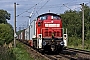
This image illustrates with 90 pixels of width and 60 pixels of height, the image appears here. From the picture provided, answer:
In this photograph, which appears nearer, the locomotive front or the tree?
the locomotive front

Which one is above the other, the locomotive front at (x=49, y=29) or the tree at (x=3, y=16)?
the tree at (x=3, y=16)

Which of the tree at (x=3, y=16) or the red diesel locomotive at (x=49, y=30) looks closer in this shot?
the red diesel locomotive at (x=49, y=30)

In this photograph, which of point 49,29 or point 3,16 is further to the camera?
point 3,16

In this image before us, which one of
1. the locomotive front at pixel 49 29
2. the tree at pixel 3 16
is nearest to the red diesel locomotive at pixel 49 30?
the locomotive front at pixel 49 29

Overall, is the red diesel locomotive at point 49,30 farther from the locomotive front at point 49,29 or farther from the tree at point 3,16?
the tree at point 3,16

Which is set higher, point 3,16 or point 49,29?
point 3,16

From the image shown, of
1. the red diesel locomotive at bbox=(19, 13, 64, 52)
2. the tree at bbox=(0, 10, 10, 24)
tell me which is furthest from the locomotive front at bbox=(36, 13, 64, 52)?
the tree at bbox=(0, 10, 10, 24)

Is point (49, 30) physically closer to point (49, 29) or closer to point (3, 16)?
point (49, 29)

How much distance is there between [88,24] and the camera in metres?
68.5

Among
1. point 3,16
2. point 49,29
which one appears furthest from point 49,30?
point 3,16

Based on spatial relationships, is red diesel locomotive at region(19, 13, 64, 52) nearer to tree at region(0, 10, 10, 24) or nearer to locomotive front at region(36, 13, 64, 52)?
locomotive front at region(36, 13, 64, 52)

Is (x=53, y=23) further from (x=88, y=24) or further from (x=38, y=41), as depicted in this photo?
(x=88, y=24)

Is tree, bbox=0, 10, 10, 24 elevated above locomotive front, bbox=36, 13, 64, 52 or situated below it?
above

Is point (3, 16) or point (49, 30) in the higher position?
point (3, 16)
